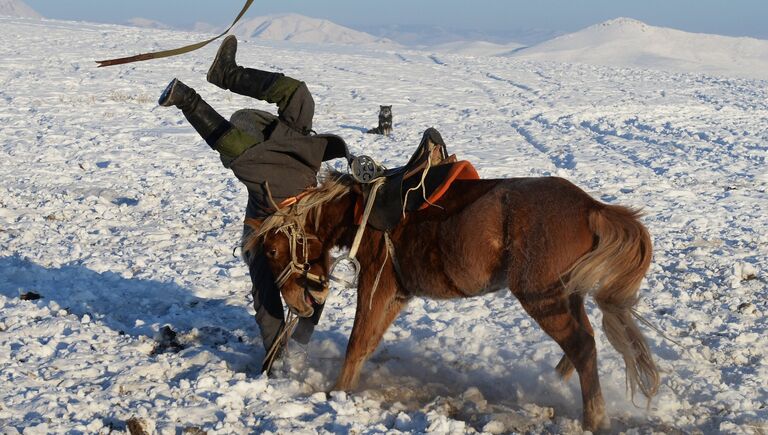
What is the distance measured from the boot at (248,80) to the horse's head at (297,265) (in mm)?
817

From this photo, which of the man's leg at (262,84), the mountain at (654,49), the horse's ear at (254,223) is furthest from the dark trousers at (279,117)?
the mountain at (654,49)

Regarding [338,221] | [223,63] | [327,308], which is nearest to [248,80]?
[223,63]

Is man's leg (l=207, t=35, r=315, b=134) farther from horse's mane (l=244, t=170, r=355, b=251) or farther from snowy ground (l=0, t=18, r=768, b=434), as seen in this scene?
snowy ground (l=0, t=18, r=768, b=434)

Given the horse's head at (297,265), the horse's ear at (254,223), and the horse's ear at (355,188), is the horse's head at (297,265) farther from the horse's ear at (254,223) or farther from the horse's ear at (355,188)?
the horse's ear at (355,188)

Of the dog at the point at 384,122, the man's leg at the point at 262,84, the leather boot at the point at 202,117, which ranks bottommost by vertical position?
the dog at the point at 384,122

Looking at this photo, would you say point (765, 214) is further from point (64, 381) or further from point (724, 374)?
point (64, 381)

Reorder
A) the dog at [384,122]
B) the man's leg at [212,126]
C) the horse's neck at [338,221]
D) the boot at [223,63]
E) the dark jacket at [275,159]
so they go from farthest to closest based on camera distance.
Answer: the dog at [384,122], the boot at [223,63], the horse's neck at [338,221], the dark jacket at [275,159], the man's leg at [212,126]

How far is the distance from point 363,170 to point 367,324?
2.79 feet

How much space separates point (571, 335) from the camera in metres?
3.64

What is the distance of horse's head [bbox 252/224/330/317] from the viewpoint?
4141mm

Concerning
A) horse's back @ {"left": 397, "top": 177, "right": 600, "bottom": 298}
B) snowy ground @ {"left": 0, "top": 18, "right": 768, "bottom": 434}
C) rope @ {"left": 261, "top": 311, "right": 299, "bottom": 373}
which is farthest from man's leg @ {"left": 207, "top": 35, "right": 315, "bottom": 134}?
snowy ground @ {"left": 0, "top": 18, "right": 768, "bottom": 434}

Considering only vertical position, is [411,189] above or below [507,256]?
above

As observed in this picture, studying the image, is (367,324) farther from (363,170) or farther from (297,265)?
(363,170)

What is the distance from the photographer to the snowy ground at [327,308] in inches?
151
